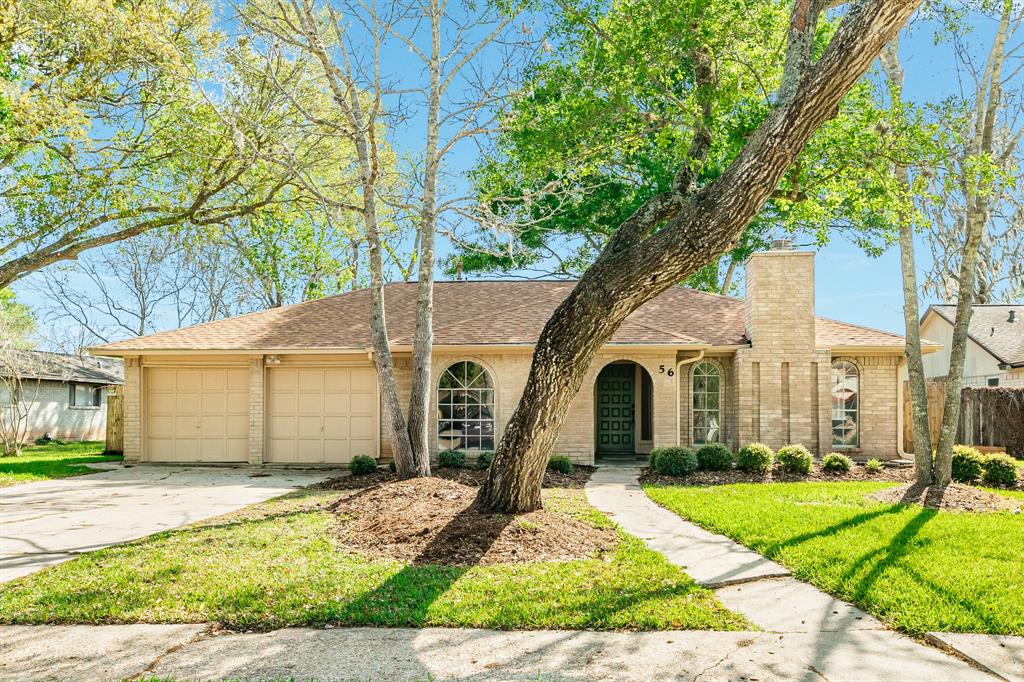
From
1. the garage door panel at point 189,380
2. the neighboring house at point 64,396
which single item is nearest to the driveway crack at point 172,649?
the garage door panel at point 189,380

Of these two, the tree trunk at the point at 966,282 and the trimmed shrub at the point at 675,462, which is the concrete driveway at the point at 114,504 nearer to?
the trimmed shrub at the point at 675,462

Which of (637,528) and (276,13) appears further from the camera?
(276,13)

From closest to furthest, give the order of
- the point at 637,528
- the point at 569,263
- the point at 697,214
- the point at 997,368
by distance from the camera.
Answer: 1. the point at 697,214
2. the point at 637,528
3. the point at 997,368
4. the point at 569,263

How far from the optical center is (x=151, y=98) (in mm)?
15625

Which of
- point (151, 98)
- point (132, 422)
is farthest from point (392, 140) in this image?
point (132, 422)

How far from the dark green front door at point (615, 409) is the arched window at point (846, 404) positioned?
15.5 ft

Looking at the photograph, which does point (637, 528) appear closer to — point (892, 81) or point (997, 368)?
point (892, 81)

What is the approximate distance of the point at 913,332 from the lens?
408 inches

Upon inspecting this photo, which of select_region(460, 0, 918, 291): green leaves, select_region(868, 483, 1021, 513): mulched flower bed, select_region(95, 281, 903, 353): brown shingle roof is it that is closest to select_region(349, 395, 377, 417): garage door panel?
select_region(95, 281, 903, 353): brown shingle roof

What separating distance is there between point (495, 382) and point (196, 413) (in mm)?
7061

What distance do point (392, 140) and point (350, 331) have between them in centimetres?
465

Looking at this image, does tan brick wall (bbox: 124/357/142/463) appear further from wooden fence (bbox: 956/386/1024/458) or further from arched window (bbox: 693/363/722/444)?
wooden fence (bbox: 956/386/1024/458)

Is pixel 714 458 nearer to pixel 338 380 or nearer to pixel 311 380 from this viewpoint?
pixel 338 380

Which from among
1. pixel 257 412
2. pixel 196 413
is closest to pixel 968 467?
pixel 257 412
